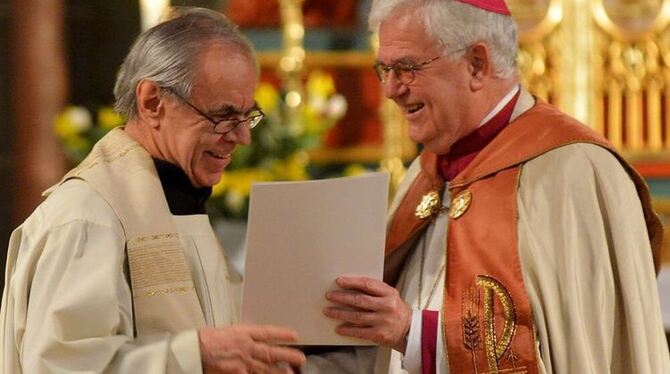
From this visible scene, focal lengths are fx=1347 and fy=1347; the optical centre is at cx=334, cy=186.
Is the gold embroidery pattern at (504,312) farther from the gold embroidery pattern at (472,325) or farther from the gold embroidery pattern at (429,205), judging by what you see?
the gold embroidery pattern at (429,205)

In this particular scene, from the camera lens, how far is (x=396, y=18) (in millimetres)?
3703

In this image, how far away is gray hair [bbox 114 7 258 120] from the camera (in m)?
3.35

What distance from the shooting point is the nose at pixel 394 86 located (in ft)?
12.2

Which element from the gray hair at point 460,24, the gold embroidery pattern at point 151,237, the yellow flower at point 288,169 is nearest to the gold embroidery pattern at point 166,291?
the gold embroidery pattern at point 151,237

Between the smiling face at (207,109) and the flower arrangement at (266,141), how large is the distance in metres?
2.40

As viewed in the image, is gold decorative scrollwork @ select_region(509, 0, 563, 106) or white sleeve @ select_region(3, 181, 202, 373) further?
gold decorative scrollwork @ select_region(509, 0, 563, 106)

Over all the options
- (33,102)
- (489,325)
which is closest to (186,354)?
(489,325)

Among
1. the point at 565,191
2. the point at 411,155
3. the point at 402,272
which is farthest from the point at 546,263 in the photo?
the point at 411,155

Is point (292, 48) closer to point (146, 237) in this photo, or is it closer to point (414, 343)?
point (414, 343)

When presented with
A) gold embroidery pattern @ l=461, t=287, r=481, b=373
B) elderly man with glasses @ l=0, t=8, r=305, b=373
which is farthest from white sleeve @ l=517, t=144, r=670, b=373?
elderly man with glasses @ l=0, t=8, r=305, b=373

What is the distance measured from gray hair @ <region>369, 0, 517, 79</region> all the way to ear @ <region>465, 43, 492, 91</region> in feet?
0.06

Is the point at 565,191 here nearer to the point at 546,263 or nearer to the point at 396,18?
the point at 546,263

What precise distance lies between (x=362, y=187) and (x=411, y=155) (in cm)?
340

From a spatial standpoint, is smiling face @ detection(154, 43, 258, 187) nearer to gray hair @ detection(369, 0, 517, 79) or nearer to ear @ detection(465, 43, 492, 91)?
gray hair @ detection(369, 0, 517, 79)
